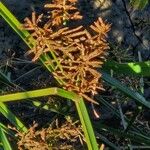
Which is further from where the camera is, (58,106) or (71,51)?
(58,106)

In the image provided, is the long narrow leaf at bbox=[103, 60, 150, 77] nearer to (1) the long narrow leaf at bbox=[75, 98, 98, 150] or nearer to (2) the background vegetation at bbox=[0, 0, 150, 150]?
(2) the background vegetation at bbox=[0, 0, 150, 150]

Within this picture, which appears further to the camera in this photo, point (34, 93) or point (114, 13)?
point (114, 13)

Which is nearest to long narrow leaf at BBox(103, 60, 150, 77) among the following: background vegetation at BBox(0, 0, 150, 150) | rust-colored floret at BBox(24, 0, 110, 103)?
background vegetation at BBox(0, 0, 150, 150)

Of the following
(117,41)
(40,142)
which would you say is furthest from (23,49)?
(40,142)

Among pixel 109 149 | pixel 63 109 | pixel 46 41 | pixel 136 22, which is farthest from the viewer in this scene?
pixel 136 22

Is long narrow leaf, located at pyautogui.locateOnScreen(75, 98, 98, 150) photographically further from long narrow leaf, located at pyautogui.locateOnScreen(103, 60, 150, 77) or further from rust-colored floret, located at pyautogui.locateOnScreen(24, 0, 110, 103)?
long narrow leaf, located at pyautogui.locateOnScreen(103, 60, 150, 77)

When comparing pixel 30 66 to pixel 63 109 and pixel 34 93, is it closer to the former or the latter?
pixel 63 109

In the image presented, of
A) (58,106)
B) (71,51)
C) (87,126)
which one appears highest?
(71,51)

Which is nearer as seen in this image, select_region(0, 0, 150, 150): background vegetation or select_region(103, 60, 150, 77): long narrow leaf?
select_region(0, 0, 150, 150): background vegetation

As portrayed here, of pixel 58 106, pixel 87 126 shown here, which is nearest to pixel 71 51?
pixel 87 126

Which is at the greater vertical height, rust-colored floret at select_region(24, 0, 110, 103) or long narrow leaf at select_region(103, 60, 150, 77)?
rust-colored floret at select_region(24, 0, 110, 103)

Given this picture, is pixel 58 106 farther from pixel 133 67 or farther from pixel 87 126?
pixel 87 126
